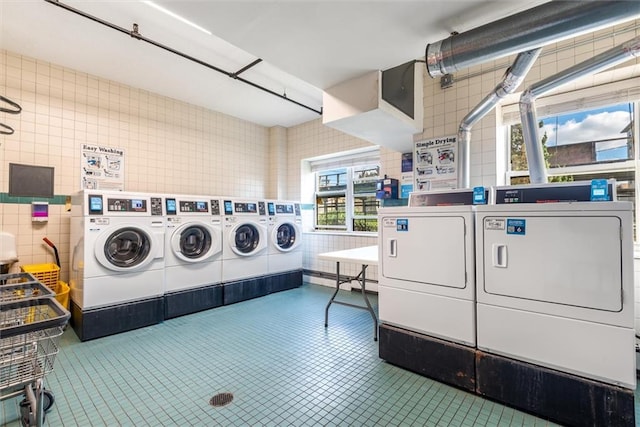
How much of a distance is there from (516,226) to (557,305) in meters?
0.52

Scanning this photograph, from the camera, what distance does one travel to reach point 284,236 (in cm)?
501

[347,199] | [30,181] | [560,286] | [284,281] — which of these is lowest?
[284,281]

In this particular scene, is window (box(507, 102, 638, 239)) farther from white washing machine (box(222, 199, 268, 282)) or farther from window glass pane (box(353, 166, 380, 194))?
white washing machine (box(222, 199, 268, 282))

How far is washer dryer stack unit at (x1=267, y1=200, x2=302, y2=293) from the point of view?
464cm

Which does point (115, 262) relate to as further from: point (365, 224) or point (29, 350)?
point (365, 224)

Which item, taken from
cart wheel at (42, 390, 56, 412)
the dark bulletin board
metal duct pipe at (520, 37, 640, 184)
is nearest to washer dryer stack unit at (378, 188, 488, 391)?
metal duct pipe at (520, 37, 640, 184)

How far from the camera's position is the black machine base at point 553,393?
1576 millimetres

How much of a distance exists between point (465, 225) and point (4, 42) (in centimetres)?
494

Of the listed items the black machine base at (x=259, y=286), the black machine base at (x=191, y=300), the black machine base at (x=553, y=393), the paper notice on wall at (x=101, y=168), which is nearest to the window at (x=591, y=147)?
the black machine base at (x=553, y=393)

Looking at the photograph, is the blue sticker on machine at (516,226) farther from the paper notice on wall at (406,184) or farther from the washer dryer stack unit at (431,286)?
the paper notice on wall at (406,184)

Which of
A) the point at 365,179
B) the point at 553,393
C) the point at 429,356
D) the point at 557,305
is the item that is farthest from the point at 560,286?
the point at 365,179

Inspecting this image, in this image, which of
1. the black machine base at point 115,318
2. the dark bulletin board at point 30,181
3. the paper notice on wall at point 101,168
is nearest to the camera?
the black machine base at point 115,318

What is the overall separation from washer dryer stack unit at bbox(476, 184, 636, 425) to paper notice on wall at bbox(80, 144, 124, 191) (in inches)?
176

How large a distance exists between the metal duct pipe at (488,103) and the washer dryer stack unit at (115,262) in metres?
3.46
